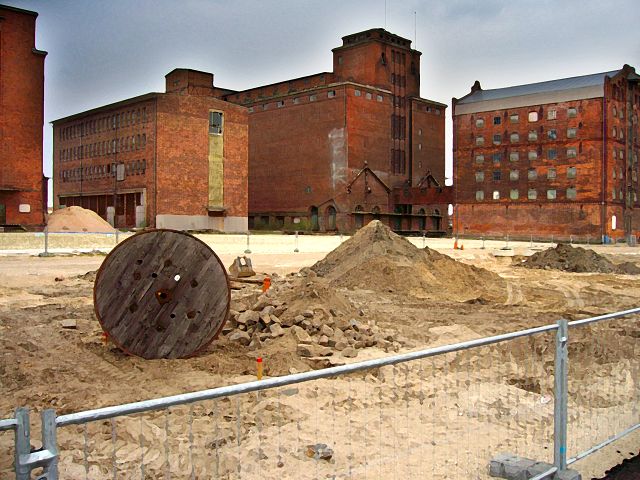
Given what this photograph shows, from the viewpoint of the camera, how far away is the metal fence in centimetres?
518

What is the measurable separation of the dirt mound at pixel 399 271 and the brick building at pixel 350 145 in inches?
1543

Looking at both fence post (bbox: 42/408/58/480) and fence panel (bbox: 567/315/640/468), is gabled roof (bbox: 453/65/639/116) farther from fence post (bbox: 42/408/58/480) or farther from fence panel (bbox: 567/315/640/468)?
fence post (bbox: 42/408/58/480)

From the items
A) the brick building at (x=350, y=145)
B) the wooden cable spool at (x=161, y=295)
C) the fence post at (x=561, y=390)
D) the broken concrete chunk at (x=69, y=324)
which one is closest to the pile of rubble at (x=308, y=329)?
the wooden cable spool at (x=161, y=295)

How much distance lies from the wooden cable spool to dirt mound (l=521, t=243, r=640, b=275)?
2245cm

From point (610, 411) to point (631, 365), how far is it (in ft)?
2.03

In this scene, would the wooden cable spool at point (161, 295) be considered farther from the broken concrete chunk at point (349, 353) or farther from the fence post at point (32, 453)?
the fence post at point (32, 453)

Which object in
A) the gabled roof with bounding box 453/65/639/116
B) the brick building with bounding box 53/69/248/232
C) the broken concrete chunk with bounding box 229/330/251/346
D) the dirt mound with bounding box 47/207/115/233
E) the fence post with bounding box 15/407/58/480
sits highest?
the gabled roof with bounding box 453/65/639/116

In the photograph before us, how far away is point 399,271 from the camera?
64.3 ft

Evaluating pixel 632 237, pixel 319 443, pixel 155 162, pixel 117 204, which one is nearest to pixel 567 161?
pixel 632 237

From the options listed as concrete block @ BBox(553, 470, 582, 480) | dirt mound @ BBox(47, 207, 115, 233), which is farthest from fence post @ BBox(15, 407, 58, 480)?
dirt mound @ BBox(47, 207, 115, 233)

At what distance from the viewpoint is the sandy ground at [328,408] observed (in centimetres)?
536

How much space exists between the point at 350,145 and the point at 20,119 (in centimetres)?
3040

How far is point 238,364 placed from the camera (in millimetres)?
9219

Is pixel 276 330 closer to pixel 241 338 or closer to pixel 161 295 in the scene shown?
pixel 241 338
